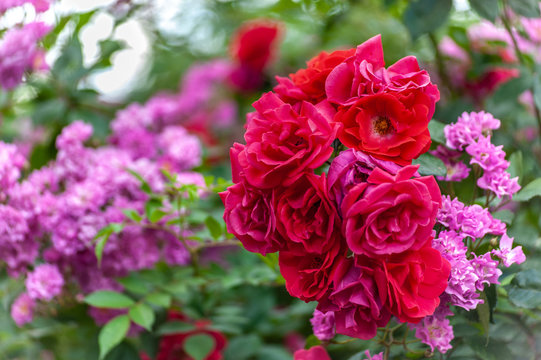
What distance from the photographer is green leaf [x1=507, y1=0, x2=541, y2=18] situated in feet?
2.69

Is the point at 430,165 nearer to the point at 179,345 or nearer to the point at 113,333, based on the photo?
the point at 113,333

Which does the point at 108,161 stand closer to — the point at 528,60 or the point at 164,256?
the point at 164,256

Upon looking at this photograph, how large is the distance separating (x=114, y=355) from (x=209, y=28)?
3.73 feet

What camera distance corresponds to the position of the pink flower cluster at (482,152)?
0.53 meters

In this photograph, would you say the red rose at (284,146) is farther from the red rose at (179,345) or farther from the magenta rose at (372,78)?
the red rose at (179,345)

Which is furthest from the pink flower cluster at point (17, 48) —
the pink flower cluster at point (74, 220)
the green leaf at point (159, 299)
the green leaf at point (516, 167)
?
the green leaf at point (516, 167)

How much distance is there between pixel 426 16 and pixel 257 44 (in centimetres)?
61

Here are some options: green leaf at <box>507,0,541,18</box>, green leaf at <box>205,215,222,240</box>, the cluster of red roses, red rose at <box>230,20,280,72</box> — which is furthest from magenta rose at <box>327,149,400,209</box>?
red rose at <box>230,20,280,72</box>

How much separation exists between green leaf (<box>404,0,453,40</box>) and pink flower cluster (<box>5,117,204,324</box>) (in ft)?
1.47

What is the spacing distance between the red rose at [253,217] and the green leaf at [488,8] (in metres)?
0.54

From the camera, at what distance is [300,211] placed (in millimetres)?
454

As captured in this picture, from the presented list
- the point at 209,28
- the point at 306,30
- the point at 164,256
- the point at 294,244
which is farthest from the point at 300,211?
the point at 209,28

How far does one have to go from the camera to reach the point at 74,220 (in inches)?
31.2

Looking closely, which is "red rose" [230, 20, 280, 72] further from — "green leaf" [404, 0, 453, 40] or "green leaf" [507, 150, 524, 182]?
"green leaf" [507, 150, 524, 182]
